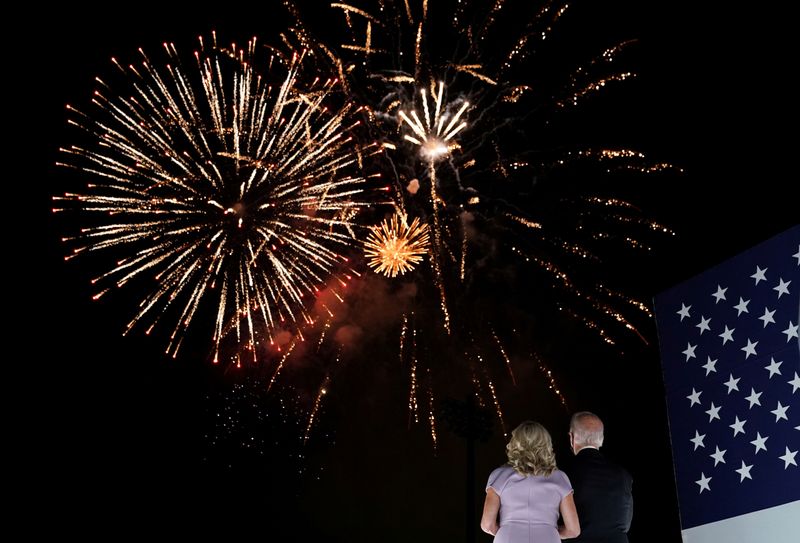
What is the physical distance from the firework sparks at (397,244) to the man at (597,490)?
26.0ft

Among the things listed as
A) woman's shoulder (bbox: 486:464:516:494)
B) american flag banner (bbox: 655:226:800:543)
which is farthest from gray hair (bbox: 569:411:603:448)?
american flag banner (bbox: 655:226:800:543)

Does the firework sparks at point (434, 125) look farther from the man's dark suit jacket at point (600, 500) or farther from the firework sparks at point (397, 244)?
the man's dark suit jacket at point (600, 500)

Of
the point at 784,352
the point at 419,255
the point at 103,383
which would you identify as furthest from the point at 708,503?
the point at 103,383

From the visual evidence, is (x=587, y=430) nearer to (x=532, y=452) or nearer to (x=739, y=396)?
(x=532, y=452)

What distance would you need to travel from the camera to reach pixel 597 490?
4.55 meters

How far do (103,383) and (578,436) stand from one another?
61.7 ft

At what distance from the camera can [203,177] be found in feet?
38.3

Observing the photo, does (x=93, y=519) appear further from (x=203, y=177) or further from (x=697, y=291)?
(x=697, y=291)

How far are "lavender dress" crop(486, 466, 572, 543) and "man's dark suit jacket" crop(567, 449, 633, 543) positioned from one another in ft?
0.88

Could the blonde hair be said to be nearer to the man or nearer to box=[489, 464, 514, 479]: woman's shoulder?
box=[489, 464, 514, 479]: woman's shoulder

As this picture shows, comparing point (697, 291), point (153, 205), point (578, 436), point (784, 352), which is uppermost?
point (153, 205)

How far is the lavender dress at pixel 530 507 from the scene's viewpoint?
→ 425 cm

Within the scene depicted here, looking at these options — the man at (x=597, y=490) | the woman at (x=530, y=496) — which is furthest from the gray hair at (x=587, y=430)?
the woman at (x=530, y=496)

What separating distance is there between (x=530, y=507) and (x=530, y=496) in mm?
59
